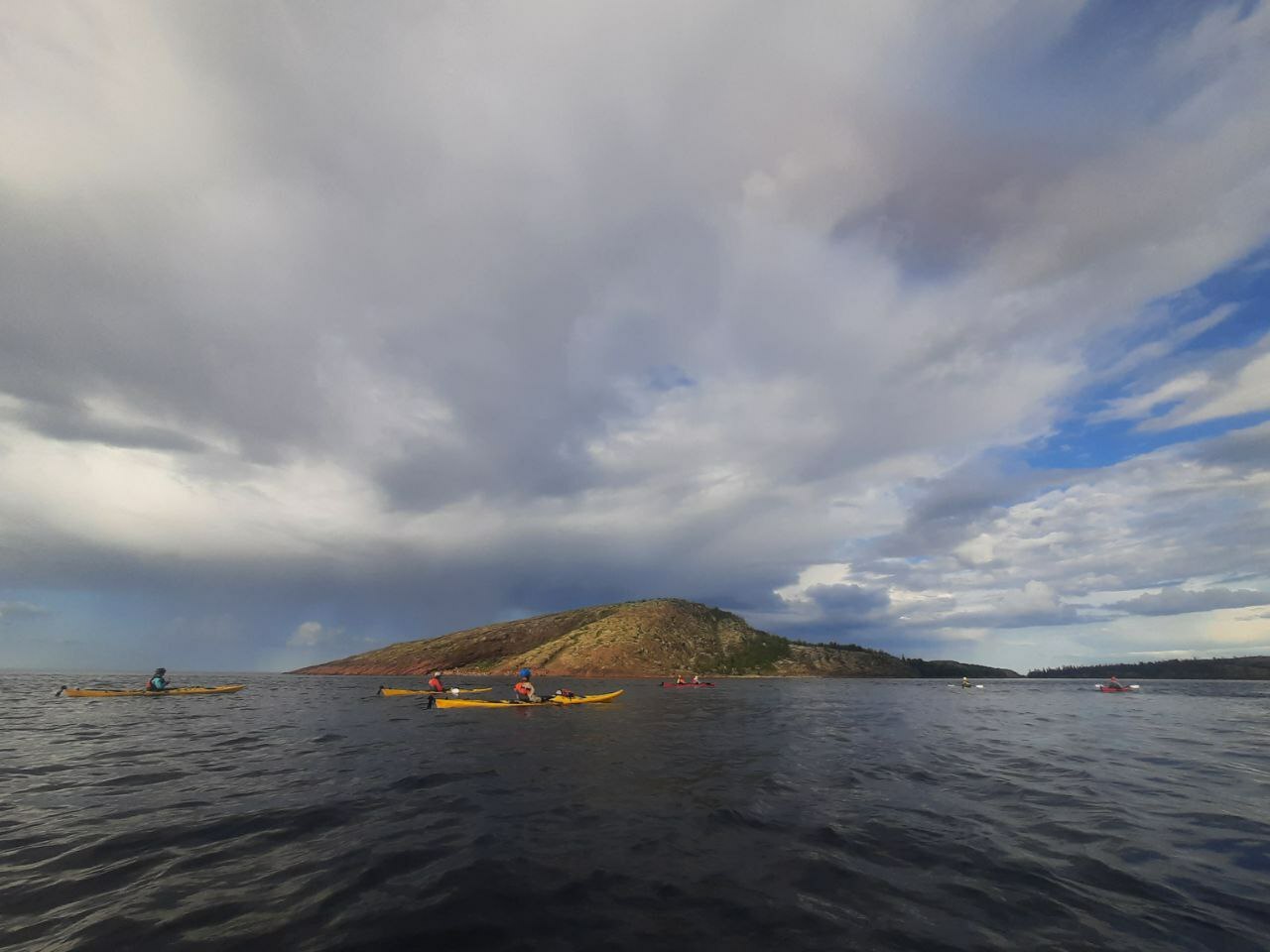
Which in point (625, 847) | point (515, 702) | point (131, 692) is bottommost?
point (625, 847)

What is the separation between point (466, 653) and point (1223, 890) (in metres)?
210

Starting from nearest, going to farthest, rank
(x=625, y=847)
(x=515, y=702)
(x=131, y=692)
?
(x=625, y=847), (x=515, y=702), (x=131, y=692)

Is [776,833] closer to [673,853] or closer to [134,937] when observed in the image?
[673,853]

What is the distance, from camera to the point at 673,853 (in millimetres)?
12211

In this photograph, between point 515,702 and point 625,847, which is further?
point 515,702

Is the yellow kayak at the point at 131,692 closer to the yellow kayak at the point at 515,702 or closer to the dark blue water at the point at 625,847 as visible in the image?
the yellow kayak at the point at 515,702

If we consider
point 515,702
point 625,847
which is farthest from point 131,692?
point 625,847

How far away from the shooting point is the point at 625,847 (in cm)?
1259

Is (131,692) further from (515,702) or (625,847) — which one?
(625,847)

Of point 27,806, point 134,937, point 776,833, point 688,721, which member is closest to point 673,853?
point 776,833

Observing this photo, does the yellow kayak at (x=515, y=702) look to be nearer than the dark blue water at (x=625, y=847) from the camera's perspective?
No

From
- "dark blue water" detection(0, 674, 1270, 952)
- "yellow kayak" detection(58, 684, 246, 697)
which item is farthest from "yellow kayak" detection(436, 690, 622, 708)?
"yellow kayak" detection(58, 684, 246, 697)

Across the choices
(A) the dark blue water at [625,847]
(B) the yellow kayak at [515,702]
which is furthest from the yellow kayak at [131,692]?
(A) the dark blue water at [625,847]

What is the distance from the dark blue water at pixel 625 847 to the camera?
29.2 ft
